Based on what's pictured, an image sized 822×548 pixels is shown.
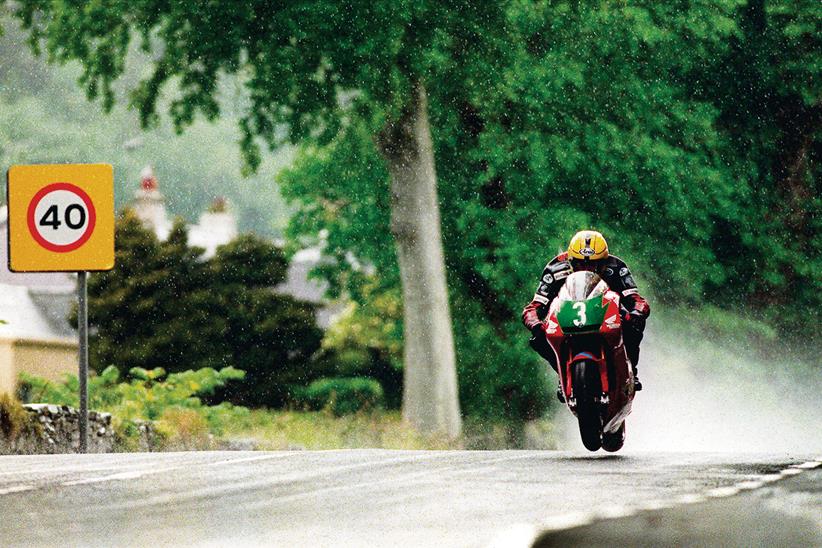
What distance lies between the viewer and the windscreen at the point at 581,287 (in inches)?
567

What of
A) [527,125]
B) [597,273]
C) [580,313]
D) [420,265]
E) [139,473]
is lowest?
[139,473]

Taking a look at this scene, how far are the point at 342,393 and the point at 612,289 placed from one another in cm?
3518

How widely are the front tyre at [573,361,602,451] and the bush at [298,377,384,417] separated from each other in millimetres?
32978

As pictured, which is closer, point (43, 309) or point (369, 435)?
point (369, 435)

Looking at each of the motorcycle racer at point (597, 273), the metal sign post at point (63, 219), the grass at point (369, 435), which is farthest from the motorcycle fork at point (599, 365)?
the grass at point (369, 435)

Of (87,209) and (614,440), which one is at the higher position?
(87,209)

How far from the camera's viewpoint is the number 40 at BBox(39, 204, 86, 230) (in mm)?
19094

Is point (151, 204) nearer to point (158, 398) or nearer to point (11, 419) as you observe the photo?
point (158, 398)

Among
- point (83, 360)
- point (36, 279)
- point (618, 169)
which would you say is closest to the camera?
point (83, 360)

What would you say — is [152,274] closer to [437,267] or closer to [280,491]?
[437,267]

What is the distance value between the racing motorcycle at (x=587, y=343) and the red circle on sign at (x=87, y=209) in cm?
628

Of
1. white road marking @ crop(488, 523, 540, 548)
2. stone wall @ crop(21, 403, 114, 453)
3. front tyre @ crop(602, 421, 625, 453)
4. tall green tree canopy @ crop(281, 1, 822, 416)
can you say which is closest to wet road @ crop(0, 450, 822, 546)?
white road marking @ crop(488, 523, 540, 548)

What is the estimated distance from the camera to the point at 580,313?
1438 centimetres

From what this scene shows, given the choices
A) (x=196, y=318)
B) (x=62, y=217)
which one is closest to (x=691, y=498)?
(x=62, y=217)
